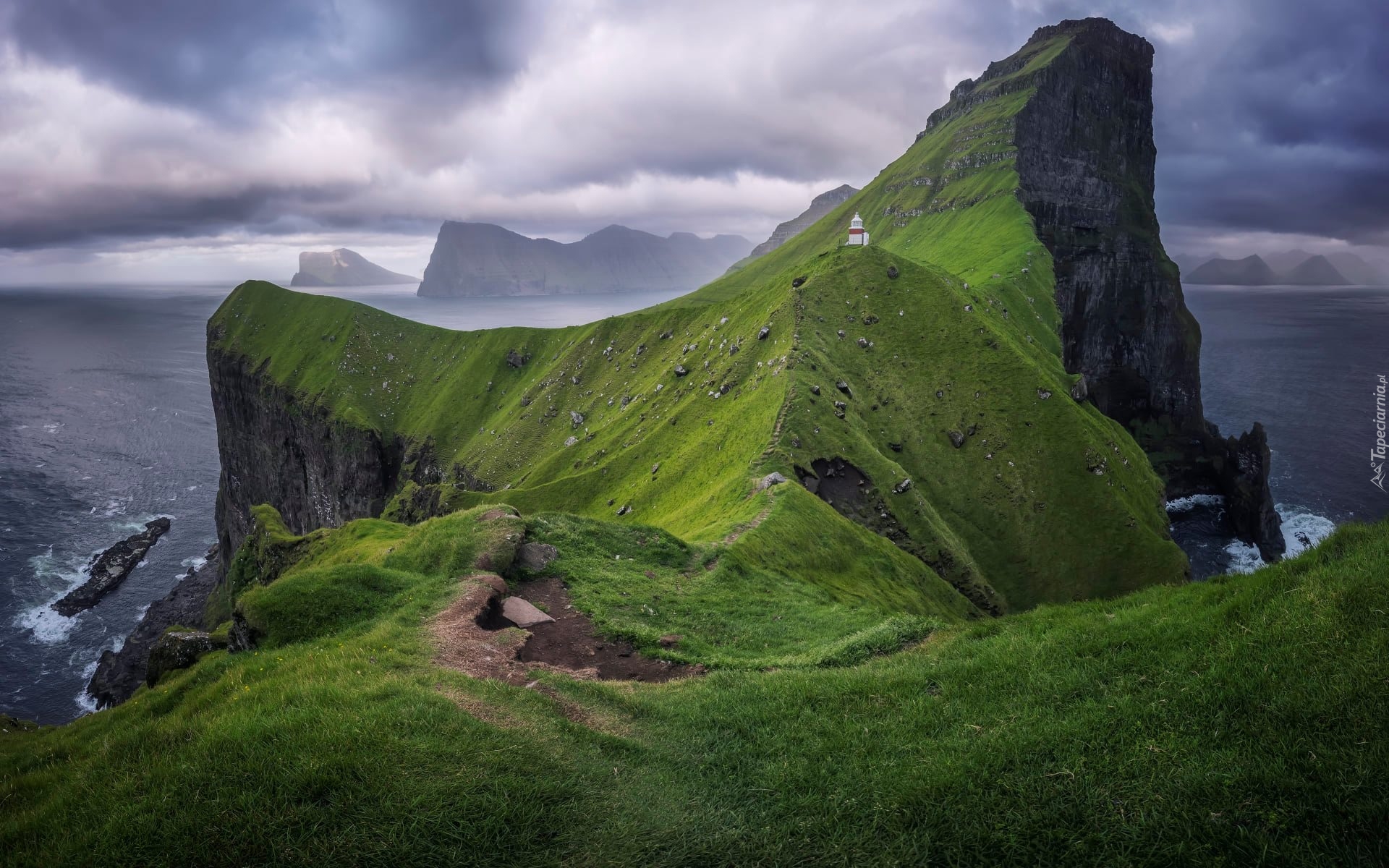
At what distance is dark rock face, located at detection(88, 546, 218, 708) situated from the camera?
3209 inches

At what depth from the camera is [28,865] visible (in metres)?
9.20

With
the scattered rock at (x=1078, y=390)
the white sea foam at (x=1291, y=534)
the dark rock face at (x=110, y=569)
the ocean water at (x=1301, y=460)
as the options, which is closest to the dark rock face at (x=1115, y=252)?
the white sea foam at (x=1291, y=534)

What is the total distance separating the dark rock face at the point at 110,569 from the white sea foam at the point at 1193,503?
19215 centimetres

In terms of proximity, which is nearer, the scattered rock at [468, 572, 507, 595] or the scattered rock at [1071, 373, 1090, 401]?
the scattered rock at [468, 572, 507, 595]

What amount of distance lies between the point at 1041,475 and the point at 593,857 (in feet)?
236

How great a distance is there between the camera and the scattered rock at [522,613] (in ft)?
75.5

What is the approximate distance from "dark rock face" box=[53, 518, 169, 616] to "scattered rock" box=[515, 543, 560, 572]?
120 m

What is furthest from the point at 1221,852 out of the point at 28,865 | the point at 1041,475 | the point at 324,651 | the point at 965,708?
the point at 1041,475

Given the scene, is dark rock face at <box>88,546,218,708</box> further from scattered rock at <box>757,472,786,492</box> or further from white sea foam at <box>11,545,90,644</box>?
scattered rock at <box>757,472,786,492</box>

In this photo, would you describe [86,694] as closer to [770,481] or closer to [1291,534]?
[770,481]

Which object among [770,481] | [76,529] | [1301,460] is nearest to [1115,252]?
[1301,460]

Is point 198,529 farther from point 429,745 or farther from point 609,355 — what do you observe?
point 429,745

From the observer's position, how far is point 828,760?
1189 centimetres

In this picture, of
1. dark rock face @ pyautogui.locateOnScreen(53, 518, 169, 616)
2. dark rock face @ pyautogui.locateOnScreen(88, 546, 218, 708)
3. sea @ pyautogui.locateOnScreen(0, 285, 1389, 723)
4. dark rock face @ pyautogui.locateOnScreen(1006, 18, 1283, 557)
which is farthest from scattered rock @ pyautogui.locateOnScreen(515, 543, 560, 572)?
dark rock face @ pyautogui.locateOnScreen(1006, 18, 1283, 557)
